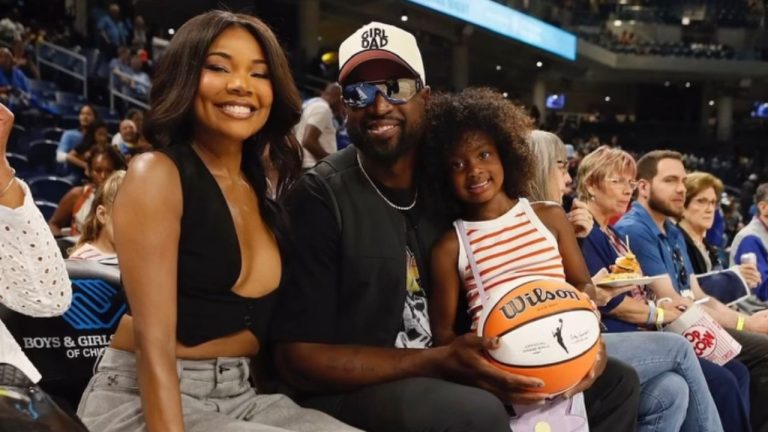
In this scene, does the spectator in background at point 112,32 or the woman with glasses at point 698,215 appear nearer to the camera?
the woman with glasses at point 698,215

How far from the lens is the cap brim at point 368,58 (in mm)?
2270

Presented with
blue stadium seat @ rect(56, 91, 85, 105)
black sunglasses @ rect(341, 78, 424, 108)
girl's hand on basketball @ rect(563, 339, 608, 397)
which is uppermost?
blue stadium seat @ rect(56, 91, 85, 105)

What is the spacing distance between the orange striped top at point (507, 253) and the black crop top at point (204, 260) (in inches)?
27.2

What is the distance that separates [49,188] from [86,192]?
4.42 feet

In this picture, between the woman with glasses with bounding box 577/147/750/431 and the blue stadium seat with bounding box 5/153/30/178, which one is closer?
the woman with glasses with bounding box 577/147/750/431

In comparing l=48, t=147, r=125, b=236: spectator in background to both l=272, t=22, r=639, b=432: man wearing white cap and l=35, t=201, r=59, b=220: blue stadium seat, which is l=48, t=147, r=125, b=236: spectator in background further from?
l=272, t=22, r=639, b=432: man wearing white cap

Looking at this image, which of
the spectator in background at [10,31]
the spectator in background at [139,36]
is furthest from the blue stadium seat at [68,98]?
the spectator in background at [139,36]

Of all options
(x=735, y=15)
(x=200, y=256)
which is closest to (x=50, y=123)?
(x=200, y=256)

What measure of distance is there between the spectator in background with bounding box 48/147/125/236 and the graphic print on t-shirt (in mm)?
3202

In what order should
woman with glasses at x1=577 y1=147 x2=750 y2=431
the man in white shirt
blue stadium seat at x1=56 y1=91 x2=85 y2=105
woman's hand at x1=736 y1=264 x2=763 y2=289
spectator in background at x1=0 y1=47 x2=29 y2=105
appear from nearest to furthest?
woman with glasses at x1=577 y1=147 x2=750 y2=431
woman's hand at x1=736 y1=264 x2=763 y2=289
the man in white shirt
spectator in background at x1=0 y1=47 x2=29 y2=105
blue stadium seat at x1=56 y1=91 x2=85 y2=105

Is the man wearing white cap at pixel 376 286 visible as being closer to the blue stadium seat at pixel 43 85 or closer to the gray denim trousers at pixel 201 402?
the gray denim trousers at pixel 201 402

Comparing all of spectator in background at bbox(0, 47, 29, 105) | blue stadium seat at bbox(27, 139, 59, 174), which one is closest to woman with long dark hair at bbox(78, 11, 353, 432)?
blue stadium seat at bbox(27, 139, 59, 174)

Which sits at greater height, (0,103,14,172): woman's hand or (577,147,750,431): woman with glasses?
(0,103,14,172): woman's hand

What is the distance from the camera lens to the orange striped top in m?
2.25
